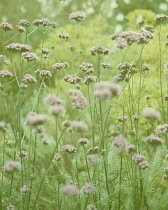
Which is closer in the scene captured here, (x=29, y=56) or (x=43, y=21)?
(x=29, y=56)

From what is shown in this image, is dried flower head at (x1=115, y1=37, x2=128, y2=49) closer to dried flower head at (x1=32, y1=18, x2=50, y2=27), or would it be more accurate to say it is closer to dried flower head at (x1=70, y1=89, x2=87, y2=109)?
dried flower head at (x1=70, y1=89, x2=87, y2=109)

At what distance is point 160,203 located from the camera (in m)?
2.47

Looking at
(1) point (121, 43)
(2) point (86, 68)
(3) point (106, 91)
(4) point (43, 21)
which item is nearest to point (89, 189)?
(3) point (106, 91)

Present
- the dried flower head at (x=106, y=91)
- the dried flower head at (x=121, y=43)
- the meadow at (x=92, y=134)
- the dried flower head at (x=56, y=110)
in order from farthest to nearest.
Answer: the dried flower head at (x=121, y=43) < the meadow at (x=92, y=134) < the dried flower head at (x=56, y=110) < the dried flower head at (x=106, y=91)

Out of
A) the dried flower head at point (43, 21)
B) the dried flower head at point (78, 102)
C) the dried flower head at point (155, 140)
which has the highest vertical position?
the dried flower head at point (43, 21)

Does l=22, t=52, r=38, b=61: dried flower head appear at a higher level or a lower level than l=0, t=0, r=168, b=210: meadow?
higher

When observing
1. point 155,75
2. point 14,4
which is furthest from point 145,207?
point 14,4

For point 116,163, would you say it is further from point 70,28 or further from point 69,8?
point 69,8

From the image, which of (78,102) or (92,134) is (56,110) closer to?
(78,102)

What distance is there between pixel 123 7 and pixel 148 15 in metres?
4.55

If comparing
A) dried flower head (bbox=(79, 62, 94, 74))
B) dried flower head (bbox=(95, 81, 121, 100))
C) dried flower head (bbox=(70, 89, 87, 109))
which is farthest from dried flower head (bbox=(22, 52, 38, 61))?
dried flower head (bbox=(95, 81, 121, 100))

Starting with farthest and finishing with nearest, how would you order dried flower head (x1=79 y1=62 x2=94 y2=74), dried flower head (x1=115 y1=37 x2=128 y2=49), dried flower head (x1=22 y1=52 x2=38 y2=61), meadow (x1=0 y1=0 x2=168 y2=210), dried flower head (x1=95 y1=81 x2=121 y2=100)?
dried flower head (x1=79 y1=62 x2=94 y2=74) < dried flower head (x1=22 y1=52 x2=38 y2=61) < dried flower head (x1=115 y1=37 x2=128 y2=49) < meadow (x1=0 y1=0 x2=168 y2=210) < dried flower head (x1=95 y1=81 x2=121 y2=100)

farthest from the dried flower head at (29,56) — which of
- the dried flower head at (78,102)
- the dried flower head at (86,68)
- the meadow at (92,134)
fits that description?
the dried flower head at (78,102)

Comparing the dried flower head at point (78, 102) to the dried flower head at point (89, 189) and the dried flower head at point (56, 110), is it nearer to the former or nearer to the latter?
the dried flower head at point (56, 110)
